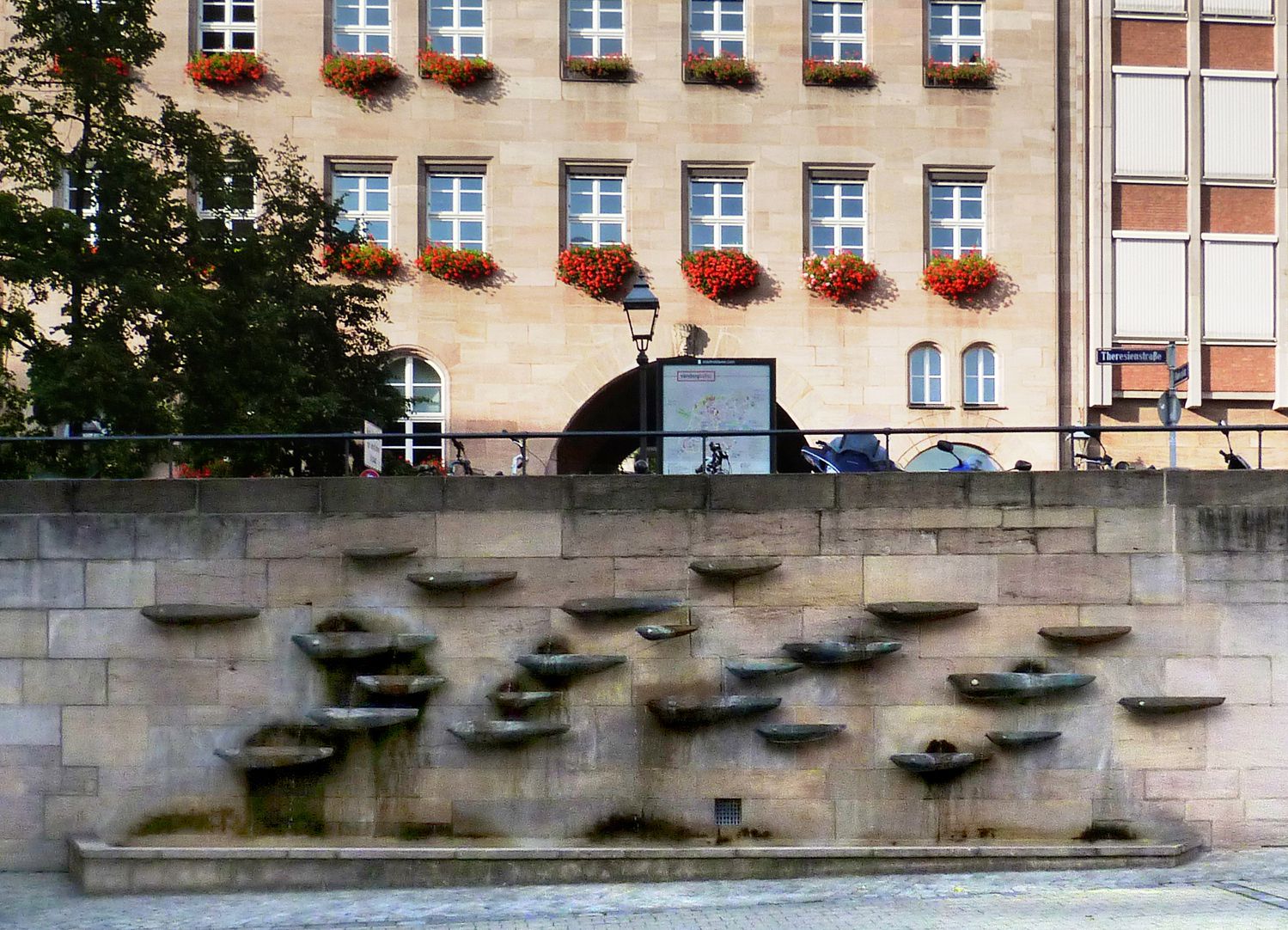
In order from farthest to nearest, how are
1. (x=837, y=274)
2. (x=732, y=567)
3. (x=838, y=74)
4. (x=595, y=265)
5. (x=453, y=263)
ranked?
(x=838, y=74) < (x=837, y=274) < (x=595, y=265) < (x=453, y=263) < (x=732, y=567)

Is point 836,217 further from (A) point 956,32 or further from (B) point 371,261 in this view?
(B) point 371,261

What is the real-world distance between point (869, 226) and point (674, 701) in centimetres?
1229

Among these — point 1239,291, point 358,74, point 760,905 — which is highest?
point 358,74

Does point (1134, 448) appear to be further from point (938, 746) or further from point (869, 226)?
point (938, 746)

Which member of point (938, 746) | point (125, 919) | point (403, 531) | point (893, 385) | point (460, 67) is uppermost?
point (460, 67)

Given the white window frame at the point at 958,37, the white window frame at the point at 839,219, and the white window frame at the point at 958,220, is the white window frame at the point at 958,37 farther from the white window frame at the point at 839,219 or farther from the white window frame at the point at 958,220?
the white window frame at the point at 839,219

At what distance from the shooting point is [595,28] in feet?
76.7

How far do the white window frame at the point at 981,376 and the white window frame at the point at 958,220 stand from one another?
4.53 feet

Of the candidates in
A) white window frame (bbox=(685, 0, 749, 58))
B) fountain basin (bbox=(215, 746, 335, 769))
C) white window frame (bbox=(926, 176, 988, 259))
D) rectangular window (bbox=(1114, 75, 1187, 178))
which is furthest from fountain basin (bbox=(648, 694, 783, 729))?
rectangular window (bbox=(1114, 75, 1187, 178))

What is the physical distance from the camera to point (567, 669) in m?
12.7

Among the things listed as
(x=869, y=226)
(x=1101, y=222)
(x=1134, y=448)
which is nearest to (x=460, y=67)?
(x=869, y=226)

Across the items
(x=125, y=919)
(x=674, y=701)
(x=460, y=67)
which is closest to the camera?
(x=125, y=919)

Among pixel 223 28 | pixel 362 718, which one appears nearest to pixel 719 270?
pixel 223 28

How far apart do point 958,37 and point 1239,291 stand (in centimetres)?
540
